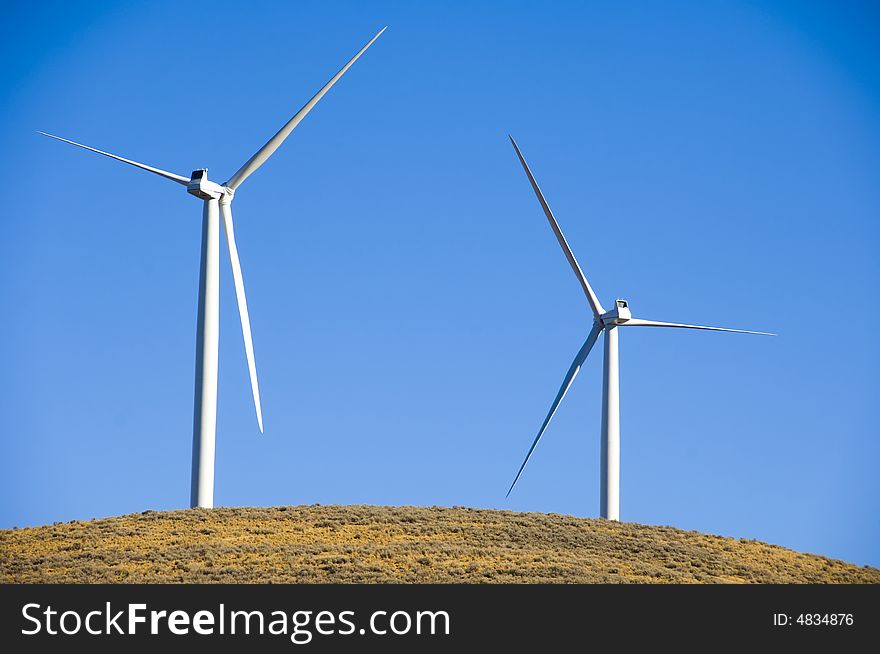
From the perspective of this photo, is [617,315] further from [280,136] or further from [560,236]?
[280,136]

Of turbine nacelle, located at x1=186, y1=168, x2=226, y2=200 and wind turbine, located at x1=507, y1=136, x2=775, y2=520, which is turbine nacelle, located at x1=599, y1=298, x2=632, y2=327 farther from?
turbine nacelle, located at x1=186, y1=168, x2=226, y2=200

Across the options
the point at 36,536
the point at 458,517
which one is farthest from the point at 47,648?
the point at 458,517

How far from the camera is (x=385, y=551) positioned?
48.5 m

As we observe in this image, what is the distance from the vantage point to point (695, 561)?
50.9 metres

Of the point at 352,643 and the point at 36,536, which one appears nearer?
the point at 352,643

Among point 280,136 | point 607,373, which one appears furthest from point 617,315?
point 280,136

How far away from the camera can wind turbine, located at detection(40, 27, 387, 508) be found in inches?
2156

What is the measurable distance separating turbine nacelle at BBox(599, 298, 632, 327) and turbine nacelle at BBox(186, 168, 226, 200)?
20.1 meters

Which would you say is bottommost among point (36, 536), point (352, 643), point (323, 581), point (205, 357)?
point (352, 643)

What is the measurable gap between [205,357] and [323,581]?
48.6 feet

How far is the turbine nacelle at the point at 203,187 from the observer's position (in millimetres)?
56506

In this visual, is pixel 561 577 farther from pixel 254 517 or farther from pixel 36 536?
pixel 36 536

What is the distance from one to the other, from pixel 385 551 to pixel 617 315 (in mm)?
21265

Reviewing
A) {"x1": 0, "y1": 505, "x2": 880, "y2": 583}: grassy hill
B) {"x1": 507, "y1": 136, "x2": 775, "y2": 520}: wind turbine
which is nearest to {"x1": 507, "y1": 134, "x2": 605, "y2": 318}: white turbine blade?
{"x1": 507, "y1": 136, "x2": 775, "y2": 520}: wind turbine
